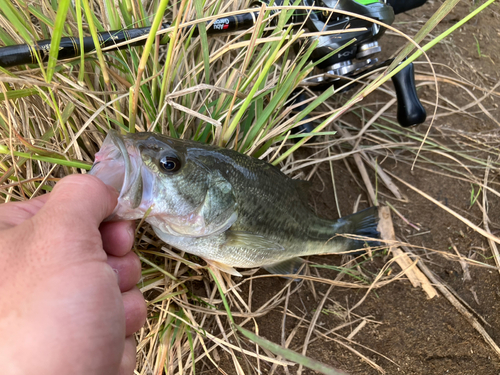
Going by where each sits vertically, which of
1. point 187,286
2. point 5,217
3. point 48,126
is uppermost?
point 48,126

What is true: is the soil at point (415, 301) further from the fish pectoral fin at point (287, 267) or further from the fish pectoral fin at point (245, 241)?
the fish pectoral fin at point (245, 241)

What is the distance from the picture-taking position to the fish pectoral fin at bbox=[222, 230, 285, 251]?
5.58 feet

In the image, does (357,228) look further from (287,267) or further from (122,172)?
(122,172)

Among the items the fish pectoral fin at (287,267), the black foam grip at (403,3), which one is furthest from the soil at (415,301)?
the black foam grip at (403,3)

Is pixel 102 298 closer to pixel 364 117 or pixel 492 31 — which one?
pixel 364 117

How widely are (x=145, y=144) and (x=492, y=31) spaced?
4355 mm

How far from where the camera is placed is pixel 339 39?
1.89m

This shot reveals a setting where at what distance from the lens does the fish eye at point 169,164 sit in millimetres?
1435

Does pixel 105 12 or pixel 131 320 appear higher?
pixel 105 12

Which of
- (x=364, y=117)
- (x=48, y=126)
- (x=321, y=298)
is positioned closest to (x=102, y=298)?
(x=48, y=126)

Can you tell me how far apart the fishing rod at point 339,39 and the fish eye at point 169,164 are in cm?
62

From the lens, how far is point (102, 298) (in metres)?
1.15

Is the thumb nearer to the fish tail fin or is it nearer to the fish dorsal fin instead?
the fish dorsal fin

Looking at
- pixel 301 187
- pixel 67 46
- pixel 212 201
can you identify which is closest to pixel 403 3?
pixel 301 187
